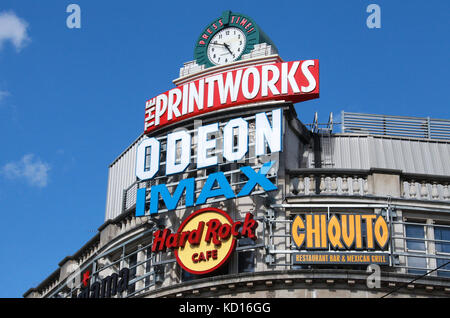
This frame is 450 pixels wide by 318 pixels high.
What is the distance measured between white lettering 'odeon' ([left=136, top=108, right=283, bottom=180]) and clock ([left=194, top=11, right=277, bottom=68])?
16.4 ft

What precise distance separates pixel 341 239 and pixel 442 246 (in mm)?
4784

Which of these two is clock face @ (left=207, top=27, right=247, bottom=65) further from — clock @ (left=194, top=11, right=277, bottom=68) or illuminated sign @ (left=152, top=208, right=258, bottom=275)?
illuminated sign @ (left=152, top=208, right=258, bottom=275)

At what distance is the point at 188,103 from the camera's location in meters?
44.5

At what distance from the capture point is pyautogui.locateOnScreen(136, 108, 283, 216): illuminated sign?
1596 inches

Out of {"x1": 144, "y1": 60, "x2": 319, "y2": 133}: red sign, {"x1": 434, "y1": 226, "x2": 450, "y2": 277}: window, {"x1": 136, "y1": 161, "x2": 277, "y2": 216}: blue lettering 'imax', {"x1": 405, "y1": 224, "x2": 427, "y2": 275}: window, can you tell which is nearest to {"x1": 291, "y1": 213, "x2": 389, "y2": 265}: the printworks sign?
{"x1": 405, "y1": 224, "x2": 427, "y2": 275}: window

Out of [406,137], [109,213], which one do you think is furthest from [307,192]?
[109,213]

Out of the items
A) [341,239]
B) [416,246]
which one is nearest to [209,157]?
[341,239]

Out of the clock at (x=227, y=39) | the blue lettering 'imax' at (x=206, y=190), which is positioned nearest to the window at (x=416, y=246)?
the blue lettering 'imax' at (x=206, y=190)

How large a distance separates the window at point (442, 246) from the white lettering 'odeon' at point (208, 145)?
310 inches

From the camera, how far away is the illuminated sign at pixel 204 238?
39500 mm
